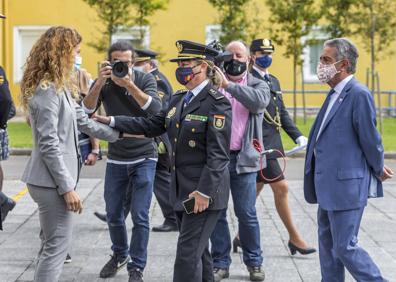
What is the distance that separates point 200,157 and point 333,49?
116 centimetres

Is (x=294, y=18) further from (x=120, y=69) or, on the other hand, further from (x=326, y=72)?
(x=326, y=72)

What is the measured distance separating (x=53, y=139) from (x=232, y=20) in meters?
20.2

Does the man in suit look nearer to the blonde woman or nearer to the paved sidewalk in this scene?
the paved sidewalk

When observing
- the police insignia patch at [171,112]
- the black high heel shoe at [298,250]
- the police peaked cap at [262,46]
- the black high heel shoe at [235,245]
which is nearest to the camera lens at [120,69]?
the police insignia patch at [171,112]

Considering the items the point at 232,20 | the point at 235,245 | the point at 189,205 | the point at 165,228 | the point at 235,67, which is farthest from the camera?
the point at 232,20

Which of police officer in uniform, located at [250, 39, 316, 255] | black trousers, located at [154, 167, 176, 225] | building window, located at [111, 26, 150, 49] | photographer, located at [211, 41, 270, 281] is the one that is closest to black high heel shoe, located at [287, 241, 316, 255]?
police officer in uniform, located at [250, 39, 316, 255]

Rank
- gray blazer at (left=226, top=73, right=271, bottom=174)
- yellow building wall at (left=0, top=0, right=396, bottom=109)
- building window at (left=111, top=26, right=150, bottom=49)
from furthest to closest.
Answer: yellow building wall at (left=0, top=0, right=396, bottom=109)
building window at (left=111, top=26, right=150, bottom=49)
gray blazer at (left=226, top=73, right=271, bottom=174)

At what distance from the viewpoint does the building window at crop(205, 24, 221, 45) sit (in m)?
27.0

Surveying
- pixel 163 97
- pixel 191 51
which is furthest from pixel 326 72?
pixel 163 97

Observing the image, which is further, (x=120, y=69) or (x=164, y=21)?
(x=164, y=21)

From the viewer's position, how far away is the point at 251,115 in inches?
280

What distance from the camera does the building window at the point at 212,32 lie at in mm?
26984

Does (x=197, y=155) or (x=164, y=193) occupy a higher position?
(x=197, y=155)

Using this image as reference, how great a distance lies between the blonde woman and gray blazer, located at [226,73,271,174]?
1.65m
